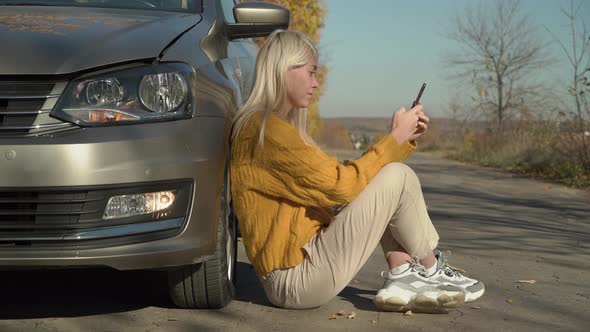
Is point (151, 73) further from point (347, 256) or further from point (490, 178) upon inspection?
point (490, 178)

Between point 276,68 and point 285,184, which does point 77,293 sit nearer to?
point 285,184

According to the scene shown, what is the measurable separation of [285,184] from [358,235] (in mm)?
392

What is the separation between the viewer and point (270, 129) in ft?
12.7

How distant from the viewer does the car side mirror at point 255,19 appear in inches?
183

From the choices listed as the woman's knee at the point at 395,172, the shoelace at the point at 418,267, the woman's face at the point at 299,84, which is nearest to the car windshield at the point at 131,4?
the woman's face at the point at 299,84

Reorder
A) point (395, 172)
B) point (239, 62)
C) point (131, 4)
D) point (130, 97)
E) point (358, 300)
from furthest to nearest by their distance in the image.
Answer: point (239, 62) → point (131, 4) → point (358, 300) → point (395, 172) → point (130, 97)

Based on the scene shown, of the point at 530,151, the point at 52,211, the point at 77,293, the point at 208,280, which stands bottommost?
the point at 530,151

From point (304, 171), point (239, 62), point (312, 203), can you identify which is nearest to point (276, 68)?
point (304, 171)

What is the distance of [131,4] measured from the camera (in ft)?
15.0

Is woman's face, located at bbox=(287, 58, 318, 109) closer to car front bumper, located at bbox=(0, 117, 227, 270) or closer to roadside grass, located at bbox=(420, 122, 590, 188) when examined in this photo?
car front bumper, located at bbox=(0, 117, 227, 270)

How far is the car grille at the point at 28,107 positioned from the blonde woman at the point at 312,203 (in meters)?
0.83

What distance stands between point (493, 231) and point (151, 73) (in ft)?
14.1

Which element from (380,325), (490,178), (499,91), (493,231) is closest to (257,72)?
(380,325)

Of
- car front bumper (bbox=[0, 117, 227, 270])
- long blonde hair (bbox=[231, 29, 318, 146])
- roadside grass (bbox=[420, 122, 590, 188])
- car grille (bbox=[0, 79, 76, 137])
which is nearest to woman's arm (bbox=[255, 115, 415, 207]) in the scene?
long blonde hair (bbox=[231, 29, 318, 146])
